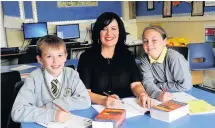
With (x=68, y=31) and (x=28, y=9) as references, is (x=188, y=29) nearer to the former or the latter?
(x=68, y=31)

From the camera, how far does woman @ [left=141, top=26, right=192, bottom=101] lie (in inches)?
65.7

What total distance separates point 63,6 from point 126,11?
4.70ft

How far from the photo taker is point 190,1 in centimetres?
404

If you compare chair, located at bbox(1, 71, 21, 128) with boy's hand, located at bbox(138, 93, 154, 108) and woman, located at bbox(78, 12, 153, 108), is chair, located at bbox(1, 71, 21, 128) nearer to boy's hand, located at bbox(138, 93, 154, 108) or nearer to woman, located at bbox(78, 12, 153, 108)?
woman, located at bbox(78, 12, 153, 108)

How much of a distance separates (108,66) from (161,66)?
38 cm

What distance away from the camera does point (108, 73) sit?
182 cm

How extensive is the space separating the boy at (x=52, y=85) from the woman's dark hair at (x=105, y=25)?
41cm

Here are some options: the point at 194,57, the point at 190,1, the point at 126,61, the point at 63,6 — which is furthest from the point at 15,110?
the point at 63,6

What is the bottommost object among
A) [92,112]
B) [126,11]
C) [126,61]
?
[92,112]

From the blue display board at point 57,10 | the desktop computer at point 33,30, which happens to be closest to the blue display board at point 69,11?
→ the blue display board at point 57,10

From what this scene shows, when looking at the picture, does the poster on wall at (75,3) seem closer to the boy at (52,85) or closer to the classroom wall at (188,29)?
the classroom wall at (188,29)

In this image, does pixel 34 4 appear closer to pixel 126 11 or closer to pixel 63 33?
pixel 63 33

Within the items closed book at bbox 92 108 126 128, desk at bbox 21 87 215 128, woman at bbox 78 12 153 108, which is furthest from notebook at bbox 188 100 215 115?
woman at bbox 78 12 153 108

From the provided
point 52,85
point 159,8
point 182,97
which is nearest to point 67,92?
point 52,85
